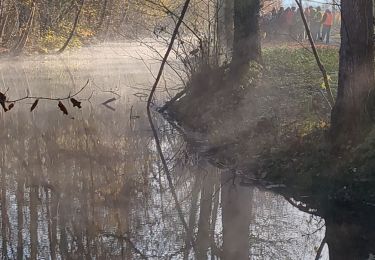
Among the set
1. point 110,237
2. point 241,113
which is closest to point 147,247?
point 110,237

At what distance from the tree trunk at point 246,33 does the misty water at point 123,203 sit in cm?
235

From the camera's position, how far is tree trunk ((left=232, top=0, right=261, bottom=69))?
13.1 meters

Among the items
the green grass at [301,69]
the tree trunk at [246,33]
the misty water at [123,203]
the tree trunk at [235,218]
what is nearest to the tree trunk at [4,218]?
the misty water at [123,203]

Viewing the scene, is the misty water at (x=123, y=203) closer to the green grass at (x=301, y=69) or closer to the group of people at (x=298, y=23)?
Result: the green grass at (x=301, y=69)

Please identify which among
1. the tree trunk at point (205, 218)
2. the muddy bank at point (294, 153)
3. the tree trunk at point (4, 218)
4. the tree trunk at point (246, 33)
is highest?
the tree trunk at point (246, 33)

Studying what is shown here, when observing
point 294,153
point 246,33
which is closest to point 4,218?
point 294,153

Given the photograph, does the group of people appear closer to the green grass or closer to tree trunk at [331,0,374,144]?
the green grass

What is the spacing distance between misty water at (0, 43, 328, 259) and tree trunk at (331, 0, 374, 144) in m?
1.35

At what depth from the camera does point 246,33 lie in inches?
523

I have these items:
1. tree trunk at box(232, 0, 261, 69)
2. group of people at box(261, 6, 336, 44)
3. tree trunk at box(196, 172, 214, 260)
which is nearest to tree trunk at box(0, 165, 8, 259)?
tree trunk at box(196, 172, 214, 260)

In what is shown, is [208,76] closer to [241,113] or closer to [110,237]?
[241,113]

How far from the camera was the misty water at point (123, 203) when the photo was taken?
6.14 m

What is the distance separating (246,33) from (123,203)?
682 cm

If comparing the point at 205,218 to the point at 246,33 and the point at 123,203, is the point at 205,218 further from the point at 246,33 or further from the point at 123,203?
the point at 246,33
